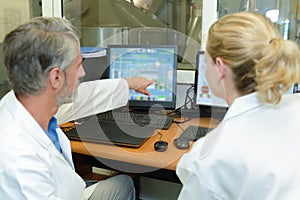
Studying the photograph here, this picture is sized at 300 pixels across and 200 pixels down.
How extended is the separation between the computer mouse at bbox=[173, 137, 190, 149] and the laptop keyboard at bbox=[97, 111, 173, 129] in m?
0.22

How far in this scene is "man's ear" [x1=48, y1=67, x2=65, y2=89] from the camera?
1.05m

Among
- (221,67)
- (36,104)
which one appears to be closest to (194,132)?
(221,67)

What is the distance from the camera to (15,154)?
92 centimetres

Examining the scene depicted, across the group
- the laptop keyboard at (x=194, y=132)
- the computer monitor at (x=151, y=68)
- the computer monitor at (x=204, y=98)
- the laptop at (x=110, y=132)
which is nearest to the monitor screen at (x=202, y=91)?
the computer monitor at (x=204, y=98)

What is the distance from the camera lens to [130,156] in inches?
52.1

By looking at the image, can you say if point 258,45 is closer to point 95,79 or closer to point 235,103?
point 235,103

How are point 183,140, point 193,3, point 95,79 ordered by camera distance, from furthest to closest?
point 193,3, point 95,79, point 183,140

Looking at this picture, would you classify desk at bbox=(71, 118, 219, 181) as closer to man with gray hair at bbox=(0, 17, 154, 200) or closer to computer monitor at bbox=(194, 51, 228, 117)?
man with gray hair at bbox=(0, 17, 154, 200)

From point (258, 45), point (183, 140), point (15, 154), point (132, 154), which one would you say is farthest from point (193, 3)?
point (15, 154)

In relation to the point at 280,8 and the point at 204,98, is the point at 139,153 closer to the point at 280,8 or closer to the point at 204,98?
the point at 204,98

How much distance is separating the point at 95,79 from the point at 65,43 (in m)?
0.95

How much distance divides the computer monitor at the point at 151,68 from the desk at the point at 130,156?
405 mm

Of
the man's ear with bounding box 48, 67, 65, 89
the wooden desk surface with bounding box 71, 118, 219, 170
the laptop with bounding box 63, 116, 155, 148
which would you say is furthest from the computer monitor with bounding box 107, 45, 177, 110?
the man's ear with bounding box 48, 67, 65, 89

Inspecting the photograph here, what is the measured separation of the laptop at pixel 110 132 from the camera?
4.75 ft
